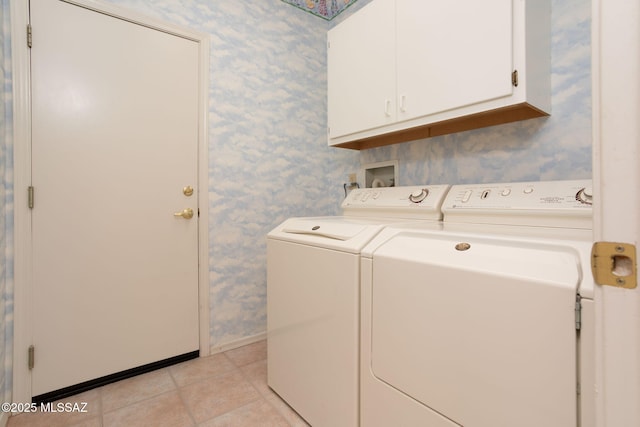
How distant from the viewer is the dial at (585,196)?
1050 millimetres

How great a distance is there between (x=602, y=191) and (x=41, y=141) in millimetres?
2175

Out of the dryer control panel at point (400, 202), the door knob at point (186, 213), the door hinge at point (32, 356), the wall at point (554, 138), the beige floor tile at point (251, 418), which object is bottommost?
the beige floor tile at point (251, 418)

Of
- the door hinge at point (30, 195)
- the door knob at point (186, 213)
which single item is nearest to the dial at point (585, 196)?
the door knob at point (186, 213)

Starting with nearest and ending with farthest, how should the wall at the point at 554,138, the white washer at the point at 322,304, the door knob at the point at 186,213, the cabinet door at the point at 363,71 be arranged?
the white washer at the point at 322,304, the wall at the point at 554,138, the cabinet door at the point at 363,71, the door knob at the point at 186,213

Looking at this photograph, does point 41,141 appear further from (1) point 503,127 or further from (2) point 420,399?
(1) point 503,127

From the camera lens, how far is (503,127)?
158 cm

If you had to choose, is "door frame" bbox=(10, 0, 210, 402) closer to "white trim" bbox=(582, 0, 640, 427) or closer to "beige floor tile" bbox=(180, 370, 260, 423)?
"beige floor tile" bbox=(180, 370, 260, 423)

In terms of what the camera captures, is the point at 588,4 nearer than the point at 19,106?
Yes

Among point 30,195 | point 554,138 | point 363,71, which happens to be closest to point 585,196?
point 554,138

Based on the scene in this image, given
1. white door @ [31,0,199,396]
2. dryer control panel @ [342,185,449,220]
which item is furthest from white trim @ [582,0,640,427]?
white door @ [31,0,199,396]

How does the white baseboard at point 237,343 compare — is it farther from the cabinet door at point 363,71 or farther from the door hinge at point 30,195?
the cabinet door at point 363,71

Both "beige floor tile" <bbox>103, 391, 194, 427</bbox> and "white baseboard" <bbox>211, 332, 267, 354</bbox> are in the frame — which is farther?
"white baseboard" <bbox>211, 332, 267, 354</bbox>

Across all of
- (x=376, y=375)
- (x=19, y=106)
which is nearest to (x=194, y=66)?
(x=19, y=106)

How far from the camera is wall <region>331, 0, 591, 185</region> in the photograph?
131 centimetres
